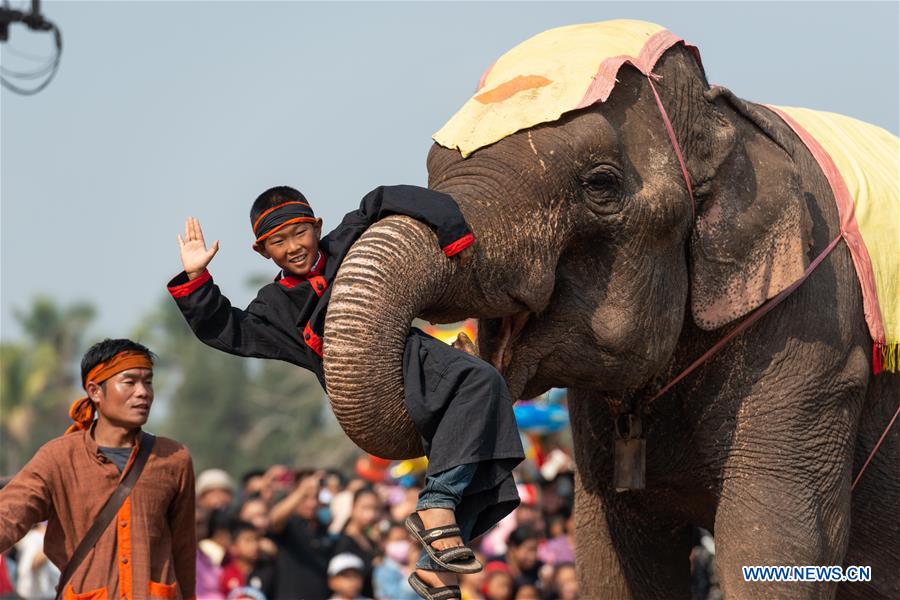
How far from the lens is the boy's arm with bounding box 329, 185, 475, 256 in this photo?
5.38m

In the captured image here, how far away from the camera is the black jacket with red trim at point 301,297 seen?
17.8ft

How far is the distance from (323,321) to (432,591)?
3.16 ft

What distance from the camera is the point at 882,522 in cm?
691

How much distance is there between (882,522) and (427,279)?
2.62 m

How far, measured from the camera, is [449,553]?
5012 mm

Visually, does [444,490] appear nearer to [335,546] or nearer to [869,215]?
[869,215]

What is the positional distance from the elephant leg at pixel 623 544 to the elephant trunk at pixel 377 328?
1.89m

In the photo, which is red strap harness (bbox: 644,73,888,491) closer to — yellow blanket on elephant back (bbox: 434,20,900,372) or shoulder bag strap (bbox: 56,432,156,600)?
yellow blanket on elephant back (bbox: 434,20,900,372)

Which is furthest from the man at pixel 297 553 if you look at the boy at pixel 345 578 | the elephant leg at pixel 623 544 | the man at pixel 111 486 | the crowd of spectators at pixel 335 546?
the man at pixel 111 486

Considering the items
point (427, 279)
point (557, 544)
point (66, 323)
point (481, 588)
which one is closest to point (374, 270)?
point (427, 279)

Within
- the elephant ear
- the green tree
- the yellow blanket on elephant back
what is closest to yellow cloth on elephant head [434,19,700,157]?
the yellow blanket on elephant back

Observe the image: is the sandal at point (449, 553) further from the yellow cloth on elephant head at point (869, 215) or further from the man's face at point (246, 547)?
the man's face at point (246, 547)

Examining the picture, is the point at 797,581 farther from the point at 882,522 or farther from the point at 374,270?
the point at 374,270

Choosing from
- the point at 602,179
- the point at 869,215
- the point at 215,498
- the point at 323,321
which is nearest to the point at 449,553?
the point at 323,321
